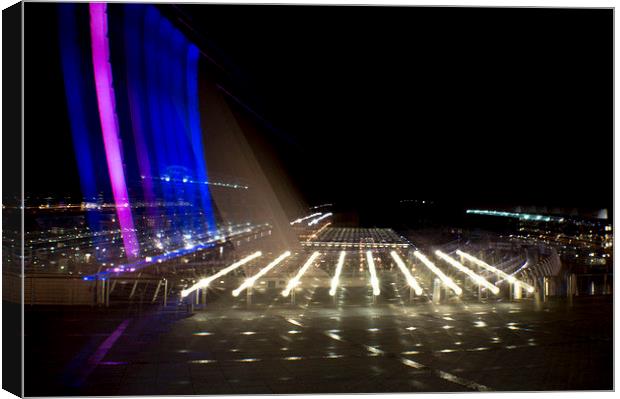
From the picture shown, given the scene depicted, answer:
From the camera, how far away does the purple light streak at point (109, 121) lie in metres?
7.47

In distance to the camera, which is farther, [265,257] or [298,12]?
[265,257]

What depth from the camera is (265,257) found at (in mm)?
10750

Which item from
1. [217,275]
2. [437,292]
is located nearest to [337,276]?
[217,275]

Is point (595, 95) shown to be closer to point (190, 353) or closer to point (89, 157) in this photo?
point (190, 353)

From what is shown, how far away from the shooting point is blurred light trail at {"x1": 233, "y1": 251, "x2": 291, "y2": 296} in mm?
6934

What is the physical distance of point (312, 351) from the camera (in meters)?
4.75

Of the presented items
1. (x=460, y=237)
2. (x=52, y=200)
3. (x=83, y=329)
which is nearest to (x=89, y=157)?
(x=52, y=200)

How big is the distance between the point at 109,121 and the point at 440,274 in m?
5.77

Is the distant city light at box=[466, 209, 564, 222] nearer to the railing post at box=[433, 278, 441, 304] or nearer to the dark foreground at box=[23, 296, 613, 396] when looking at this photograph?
the railing post at box=[433, 278, 441, 304]

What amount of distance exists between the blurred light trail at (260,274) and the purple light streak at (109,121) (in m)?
1.98

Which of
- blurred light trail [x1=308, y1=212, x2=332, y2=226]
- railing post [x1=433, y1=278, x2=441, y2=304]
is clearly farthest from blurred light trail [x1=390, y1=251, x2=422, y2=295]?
blurred light trail [x1=308, y1=212, x2=332, y2=226]

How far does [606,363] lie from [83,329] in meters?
4.20

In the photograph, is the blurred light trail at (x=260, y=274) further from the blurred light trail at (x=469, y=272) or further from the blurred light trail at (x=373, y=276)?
the blurred light trail at (x=469, y=272)

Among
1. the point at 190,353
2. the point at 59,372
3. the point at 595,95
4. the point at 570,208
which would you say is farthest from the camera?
the point at 570,208
